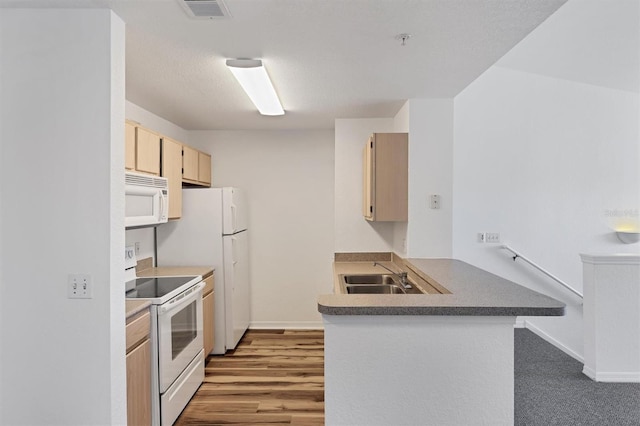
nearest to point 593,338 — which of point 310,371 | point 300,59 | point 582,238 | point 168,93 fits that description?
point 582,238

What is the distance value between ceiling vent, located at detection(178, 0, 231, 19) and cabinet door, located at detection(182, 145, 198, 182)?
222cm

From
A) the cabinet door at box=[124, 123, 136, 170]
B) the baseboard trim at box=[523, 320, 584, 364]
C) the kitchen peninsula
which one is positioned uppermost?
the cabinet door at box=[124, 123, 136, 170]

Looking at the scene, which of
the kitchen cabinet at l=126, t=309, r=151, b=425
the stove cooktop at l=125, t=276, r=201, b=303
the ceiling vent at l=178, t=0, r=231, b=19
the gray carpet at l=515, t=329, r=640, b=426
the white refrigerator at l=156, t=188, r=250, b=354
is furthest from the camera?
the white refrigerator at l=156, t=188, r=250, b=354

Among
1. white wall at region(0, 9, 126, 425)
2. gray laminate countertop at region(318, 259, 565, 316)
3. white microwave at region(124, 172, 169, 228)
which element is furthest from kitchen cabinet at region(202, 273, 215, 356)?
gray laminate countertop at region(318, 259, 565, 316)

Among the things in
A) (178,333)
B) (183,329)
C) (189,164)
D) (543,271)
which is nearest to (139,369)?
(178,333)

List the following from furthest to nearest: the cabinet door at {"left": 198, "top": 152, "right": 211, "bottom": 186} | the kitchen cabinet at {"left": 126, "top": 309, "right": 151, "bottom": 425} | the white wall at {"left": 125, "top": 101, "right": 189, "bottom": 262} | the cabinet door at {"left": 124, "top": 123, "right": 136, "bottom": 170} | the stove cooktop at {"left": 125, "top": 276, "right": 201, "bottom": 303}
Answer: the cabinet door at {"left": 198, "top": 152, "right": 211, "bottom": 186} < the white wall at {"left": 125, "top": 101, "right": 189, "bottom": 262} < the cabinet door at {"left": 124, "top": 123, "right": 136, "bottom": 170} < the stove cooktop at {"left": 125, "top": 276, "right": 201, "bottom": 303} < the kitchen cabinet at {"left": 126, "top": 309, "right": 151, "bottom": 425}

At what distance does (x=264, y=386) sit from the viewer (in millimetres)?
3406

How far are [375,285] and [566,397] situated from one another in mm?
1460

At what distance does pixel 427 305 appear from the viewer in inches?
71.9

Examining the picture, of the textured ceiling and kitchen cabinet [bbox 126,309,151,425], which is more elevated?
the textured ceiling

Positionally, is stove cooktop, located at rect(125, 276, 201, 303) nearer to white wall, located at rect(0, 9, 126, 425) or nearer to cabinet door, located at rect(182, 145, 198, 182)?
white wall, located at rect(0, 9, 126, 425)

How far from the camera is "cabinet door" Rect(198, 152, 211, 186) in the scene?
14.6ft

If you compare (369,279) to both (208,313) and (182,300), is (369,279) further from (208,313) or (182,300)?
(208,313)

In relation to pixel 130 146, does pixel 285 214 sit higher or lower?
lower
